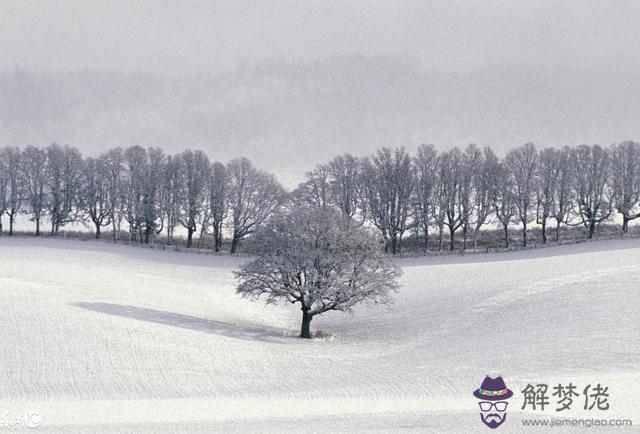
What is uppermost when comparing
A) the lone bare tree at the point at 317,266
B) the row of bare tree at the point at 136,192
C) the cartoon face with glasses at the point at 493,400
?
the row of bare tree at the point at 136,192

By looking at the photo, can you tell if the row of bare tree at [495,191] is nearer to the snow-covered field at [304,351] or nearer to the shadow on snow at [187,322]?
the snow-covered field at [304,351]

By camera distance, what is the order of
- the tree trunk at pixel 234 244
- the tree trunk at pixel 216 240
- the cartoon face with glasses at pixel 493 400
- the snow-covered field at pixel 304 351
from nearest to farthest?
the cartoon face with glasses at pixel 493 400 < the snow-covered field at pixel 304 351 < the tree trunk at pixel 234 244 < the tree trunk at pixel 216 240

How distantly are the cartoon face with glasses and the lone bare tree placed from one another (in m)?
12.8

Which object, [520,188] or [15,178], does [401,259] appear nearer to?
[520,188]

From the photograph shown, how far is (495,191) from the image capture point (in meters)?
69.2

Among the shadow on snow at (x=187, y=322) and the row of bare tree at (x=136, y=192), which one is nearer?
the shadow on snow at (x=187, y=322)

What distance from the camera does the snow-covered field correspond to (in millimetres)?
18766

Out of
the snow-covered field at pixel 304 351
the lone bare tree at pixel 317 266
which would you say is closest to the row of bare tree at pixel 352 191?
the snow-covered field at pixel 304 351

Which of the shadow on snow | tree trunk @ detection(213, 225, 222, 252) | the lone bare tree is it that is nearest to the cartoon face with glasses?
the lone bare tree

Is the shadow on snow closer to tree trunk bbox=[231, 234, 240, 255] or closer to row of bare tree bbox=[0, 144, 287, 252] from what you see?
tree trunk bbox=[231, 234, 240, 255]

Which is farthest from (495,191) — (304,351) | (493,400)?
(493,400)

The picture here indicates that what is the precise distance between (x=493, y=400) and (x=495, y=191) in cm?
5201

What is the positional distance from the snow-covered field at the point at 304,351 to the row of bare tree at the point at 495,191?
65.0 feet

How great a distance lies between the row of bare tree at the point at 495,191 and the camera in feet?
223
